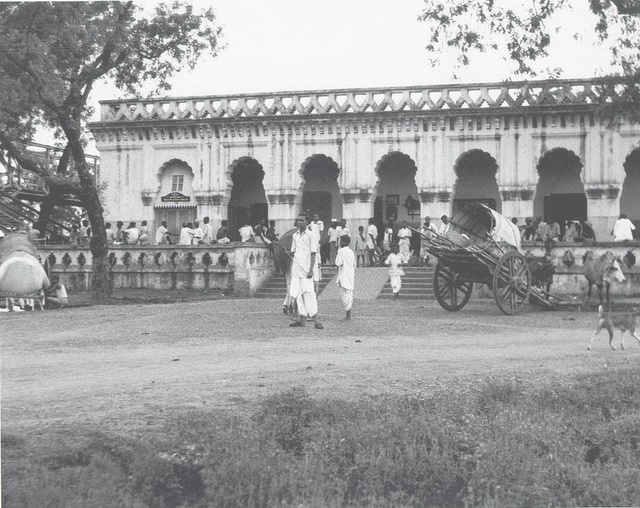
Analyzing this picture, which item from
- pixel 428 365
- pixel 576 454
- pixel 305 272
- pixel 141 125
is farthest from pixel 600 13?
pixel 141 125

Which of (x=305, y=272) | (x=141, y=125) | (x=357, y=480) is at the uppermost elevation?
(x=141, y=125)

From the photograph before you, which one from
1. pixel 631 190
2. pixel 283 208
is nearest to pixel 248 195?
pixel 283 208

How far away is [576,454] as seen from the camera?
21.5ft

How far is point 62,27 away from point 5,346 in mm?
9453

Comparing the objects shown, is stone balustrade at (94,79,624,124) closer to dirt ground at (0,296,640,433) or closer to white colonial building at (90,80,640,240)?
white colonial building at (90,80,640,240)

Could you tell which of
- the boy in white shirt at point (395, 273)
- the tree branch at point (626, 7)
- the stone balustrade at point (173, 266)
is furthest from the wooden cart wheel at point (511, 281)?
the stone balustrade at point (173, 266)

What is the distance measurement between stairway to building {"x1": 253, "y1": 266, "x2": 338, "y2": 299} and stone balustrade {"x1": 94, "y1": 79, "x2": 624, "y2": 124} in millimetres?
6247

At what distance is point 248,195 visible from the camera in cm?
2942

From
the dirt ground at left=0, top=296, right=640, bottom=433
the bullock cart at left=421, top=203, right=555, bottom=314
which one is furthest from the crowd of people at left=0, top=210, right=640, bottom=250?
the dirt ground at left=0, top=296, right=640, bottom=433

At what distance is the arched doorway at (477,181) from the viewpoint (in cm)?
2705

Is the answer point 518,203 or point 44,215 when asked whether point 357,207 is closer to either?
point 518,203

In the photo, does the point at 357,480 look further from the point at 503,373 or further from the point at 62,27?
the point at 62,27

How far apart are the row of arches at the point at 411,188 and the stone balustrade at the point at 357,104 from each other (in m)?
1.49

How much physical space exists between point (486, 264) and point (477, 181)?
12.3 meters
